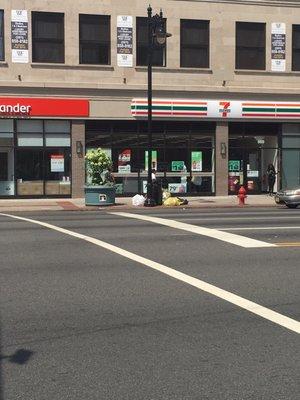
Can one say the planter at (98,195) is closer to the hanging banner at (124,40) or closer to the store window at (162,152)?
the store window at (162,152)

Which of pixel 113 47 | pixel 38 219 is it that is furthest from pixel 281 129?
pixel 38 219

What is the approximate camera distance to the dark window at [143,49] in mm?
27922

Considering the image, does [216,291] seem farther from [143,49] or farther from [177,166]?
[143,49]

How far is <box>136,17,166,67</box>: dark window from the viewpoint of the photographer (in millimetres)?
27922

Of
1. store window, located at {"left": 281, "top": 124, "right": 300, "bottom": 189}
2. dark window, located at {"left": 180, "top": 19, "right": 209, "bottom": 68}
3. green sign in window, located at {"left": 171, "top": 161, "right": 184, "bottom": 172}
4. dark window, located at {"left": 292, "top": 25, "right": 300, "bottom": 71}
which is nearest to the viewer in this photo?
dark window, located at {"left": 180, "top": 19, "right": 209, "bottom": 68}

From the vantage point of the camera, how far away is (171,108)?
28094mm

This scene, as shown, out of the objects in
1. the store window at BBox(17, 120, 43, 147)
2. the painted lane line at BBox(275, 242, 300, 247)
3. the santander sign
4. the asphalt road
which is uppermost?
the santander sign

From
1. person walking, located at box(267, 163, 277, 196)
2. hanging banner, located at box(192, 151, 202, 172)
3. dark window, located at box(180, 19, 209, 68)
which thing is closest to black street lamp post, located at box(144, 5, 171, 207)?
dark window, located at box(180, 19, 209, 68)

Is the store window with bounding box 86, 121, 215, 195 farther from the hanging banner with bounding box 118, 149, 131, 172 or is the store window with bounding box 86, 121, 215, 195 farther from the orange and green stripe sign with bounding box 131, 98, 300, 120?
the orange and green stripe sign with bounding box 131, 98, 300, 120

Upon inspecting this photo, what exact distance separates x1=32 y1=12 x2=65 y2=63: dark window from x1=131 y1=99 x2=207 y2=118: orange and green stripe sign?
4.04 metres

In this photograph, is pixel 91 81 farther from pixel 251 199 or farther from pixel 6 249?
pixel 6 249

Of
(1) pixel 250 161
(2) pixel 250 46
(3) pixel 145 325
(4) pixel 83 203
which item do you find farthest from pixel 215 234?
(2) pixel 250 46

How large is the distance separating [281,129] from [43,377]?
26901 mm

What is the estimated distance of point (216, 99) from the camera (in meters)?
28.8
